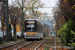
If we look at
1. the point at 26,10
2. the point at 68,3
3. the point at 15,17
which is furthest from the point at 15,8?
the point at 68,3

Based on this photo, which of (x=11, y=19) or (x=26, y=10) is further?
(x=26, y=10)

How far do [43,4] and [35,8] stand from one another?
3295mm

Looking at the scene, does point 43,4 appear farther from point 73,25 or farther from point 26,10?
point 73,25

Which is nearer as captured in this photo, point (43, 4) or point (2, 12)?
point (2, 12)

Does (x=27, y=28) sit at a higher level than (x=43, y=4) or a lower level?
lower

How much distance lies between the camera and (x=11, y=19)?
3173cm

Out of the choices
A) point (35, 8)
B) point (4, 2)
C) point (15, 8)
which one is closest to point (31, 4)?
point (35, 8)

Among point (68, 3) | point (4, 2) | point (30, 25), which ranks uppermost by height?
point (4, 2)

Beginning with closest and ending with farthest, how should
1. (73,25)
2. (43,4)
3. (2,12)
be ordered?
1. (73,25)
2. (2,12)
3. (43,4)

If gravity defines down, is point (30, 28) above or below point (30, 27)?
below

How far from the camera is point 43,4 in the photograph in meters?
51.4

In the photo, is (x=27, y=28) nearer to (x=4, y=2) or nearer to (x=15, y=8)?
(x=4, y=2)

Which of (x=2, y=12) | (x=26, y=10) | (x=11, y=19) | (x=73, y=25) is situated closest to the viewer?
(x=73, y=25)

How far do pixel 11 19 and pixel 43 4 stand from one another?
21.2 m
